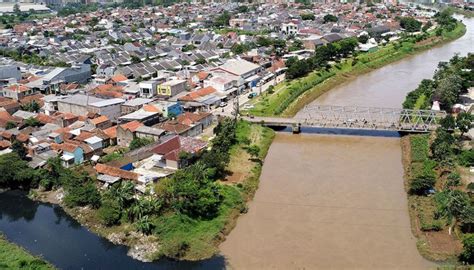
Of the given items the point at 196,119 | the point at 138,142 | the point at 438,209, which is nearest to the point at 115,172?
the point at 138,142

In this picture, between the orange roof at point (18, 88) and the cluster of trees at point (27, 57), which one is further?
the cluster of trees at point (27, 57)

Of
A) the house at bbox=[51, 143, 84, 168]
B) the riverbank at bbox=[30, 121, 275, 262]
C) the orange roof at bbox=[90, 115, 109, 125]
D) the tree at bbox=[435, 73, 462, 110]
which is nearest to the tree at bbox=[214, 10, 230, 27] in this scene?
the tree at bbox=[435, 73, 462, 110]

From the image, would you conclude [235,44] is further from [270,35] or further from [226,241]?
[226,241]

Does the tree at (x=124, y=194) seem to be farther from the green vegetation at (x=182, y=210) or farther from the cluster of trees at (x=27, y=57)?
the cluster of trees at (x=27, y=57)

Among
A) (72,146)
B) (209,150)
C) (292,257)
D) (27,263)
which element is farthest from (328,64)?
(27,263)

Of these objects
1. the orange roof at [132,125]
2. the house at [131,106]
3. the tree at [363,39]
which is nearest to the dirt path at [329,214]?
the orange roof at [132,125]

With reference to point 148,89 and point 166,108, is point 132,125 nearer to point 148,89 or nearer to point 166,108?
point 166,108

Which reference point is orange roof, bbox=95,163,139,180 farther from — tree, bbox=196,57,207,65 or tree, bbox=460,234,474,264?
tree, bbox=196,57,207,65
